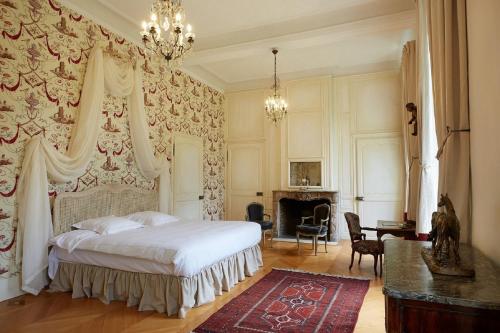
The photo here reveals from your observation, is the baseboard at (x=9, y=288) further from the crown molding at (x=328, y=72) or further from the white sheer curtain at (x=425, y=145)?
the crown molding at (x=328, y=72)

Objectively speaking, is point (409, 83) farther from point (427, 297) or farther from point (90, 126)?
point (90, 126)

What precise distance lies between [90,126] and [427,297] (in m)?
4.25

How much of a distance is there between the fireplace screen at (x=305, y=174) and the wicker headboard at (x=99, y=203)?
10.9 feet

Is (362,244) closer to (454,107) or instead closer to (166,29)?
(454,107)

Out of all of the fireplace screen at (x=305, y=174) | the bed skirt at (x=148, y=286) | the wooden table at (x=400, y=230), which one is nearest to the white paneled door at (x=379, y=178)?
the fireplace screen at (x=305, y=174)

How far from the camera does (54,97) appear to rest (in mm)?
3914

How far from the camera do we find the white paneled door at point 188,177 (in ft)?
20.5

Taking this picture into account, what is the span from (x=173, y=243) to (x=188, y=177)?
11.2 ft

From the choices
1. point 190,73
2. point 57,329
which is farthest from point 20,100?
point 190,73

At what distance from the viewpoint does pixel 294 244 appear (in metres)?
6.58

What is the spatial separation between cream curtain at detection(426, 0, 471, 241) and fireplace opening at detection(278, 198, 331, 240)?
502cm

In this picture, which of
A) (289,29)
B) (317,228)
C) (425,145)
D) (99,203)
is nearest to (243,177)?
(317,228)

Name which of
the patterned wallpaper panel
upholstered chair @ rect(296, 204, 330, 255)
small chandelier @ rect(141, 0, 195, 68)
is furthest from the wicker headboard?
upholstered chair @ rect(296, 204, 330, 255)

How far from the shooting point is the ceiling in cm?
442
